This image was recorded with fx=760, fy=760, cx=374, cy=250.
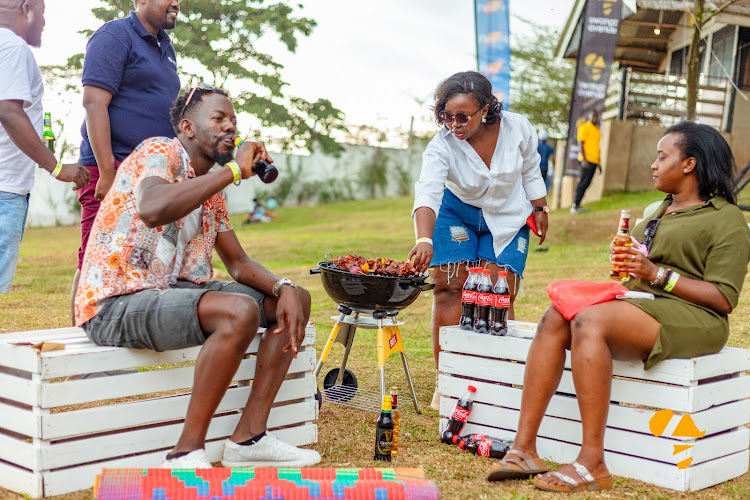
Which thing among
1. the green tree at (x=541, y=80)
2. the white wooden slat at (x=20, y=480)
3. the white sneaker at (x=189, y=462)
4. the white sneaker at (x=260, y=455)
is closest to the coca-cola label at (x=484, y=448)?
the white sneaker at (x=260, y=455)

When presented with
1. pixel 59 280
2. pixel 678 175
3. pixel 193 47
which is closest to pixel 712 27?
pixel 193 47

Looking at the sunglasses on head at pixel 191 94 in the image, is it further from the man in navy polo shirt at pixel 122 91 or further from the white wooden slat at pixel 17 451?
the white wooden slat at pixel 17 451

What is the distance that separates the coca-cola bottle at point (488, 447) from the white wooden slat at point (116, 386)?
3.90ft

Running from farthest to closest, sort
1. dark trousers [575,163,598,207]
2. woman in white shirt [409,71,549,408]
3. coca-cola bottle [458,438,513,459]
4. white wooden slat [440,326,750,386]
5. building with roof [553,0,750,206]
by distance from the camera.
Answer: building with roof [553,0,750,206], dark trousers [575,163,598,207], woman in white shirt [409,71,549,408], coca-cola bottle [458,438,513,459], white wooden slat [440,326,750,386]

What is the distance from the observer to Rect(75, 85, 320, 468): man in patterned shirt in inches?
123

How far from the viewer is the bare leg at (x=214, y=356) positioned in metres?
3.12

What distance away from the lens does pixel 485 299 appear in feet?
13.4

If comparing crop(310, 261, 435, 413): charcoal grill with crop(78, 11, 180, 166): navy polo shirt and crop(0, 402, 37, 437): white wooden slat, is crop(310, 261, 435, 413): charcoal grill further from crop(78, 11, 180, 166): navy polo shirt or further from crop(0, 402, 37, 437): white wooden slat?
crop(0, 402, 37, 437): white wooden slat

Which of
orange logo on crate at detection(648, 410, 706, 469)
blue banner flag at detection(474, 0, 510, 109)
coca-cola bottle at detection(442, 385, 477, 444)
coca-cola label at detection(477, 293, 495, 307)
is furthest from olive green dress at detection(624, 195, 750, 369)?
blue banner flag at detection(474, 0, 510, 109)

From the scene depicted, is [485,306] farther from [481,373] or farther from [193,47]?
[193,47]

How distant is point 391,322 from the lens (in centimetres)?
447

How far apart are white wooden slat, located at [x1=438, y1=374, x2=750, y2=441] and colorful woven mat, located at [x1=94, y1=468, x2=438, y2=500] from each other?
1.05m

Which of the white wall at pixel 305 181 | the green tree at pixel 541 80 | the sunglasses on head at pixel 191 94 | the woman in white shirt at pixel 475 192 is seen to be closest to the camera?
the sunglasses on head at pixel 191 94

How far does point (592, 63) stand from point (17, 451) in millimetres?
16429
